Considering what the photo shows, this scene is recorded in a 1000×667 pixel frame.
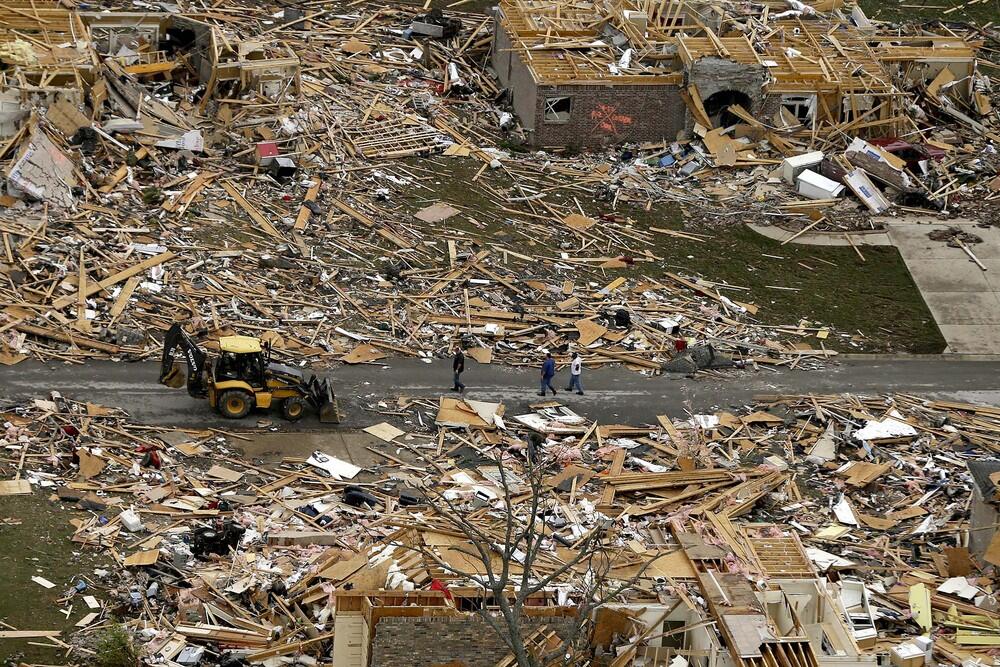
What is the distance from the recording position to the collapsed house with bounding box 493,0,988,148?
4609cm

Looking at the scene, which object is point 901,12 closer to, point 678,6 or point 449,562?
point 678,6

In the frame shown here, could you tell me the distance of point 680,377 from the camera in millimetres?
36125

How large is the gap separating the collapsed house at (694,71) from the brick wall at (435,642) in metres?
24.6

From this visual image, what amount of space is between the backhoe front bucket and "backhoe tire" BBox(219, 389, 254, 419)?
4.45 ft

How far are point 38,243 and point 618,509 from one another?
14.7 m

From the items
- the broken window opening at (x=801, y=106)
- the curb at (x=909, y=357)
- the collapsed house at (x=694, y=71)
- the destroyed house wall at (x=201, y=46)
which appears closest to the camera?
the curb at (x=909, y=357)

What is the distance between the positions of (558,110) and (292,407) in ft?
54.5

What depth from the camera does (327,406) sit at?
32688 mm

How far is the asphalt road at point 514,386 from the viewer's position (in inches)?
1272

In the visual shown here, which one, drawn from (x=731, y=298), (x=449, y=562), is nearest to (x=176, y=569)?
(x=449, y=562)

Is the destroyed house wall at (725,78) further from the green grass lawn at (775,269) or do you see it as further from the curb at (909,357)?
the curb at (909,357)

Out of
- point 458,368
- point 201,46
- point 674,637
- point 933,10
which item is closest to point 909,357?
point 458,368

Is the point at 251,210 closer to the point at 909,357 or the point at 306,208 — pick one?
the point at 306,208

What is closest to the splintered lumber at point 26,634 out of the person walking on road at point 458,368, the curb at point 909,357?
the person walking on road at point 458,368
